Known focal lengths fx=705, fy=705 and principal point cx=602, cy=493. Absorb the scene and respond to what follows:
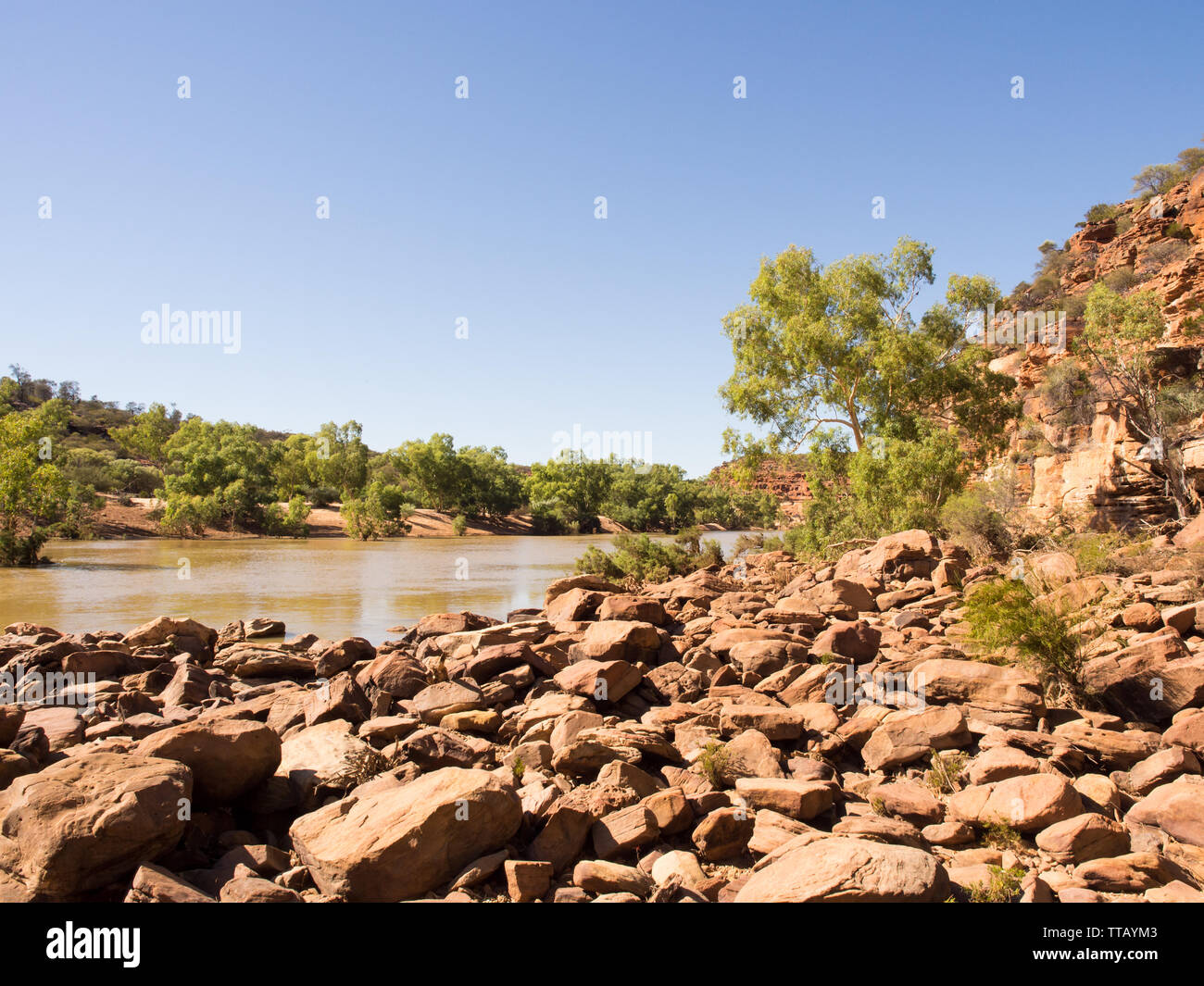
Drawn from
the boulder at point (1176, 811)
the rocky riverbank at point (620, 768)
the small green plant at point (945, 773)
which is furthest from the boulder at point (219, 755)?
the boulder at point (1176, 811)

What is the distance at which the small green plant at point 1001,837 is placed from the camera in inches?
176

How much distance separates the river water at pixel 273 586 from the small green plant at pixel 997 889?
10147 millimetres

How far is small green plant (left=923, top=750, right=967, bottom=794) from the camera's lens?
5340mm

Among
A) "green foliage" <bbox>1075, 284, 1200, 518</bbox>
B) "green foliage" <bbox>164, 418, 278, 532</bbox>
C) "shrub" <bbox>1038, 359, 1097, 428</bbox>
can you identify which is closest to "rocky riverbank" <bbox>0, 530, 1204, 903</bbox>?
"green foliage" <bbox>1075, 284, 1200, 518</bbox>

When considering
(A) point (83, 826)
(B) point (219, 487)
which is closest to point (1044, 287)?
(A) point (83, 826)

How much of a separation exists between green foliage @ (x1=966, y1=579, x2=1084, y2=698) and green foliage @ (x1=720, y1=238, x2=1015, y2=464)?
13.2m

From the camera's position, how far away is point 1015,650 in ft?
23.6

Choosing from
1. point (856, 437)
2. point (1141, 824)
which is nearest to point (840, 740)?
point (1141, 824)

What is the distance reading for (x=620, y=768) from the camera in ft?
16.9

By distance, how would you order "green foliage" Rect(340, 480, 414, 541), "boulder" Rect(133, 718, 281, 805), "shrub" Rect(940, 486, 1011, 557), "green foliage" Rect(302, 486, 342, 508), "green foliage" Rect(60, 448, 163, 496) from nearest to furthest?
"boulder" Rect(133, 718, 281, 805), "shrub" Rect(940, 486, 1011, 557), "green foliage" Rect(340, 480, 414, 541), "green foliage" Rect(60, 448, 163, 496), "green foliage" Rect(302, 486, 342, 508)

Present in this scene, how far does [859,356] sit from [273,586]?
60.6 feet

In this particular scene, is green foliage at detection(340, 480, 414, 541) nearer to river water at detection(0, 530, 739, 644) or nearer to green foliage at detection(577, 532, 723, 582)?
river water at detection(0, 530, 739, 644)
